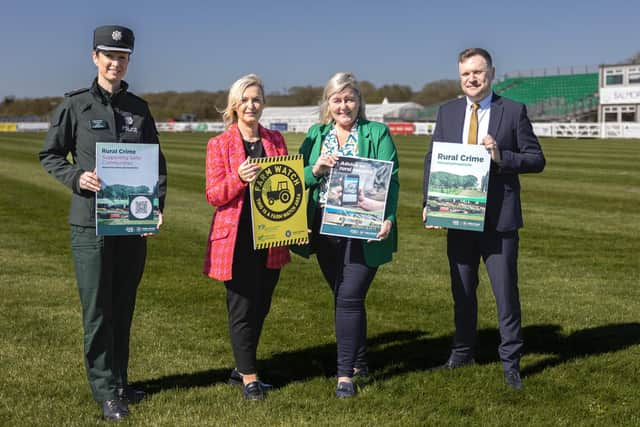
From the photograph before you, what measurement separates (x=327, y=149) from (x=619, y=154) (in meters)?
27.2

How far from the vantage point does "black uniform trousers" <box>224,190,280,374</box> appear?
462 cm

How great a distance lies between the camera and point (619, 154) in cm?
2916

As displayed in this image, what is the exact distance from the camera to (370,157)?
4625 millimetres

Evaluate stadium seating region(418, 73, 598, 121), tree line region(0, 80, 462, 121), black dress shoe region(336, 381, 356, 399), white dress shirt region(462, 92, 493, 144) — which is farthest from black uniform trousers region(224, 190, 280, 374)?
tree line region(0, 80, 462, 121)

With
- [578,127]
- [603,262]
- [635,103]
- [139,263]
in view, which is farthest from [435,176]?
[635,103]

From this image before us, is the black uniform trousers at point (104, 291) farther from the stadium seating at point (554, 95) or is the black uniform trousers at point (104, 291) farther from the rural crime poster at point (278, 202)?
the stadium seating at point (554, 95)

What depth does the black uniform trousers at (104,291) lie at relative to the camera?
4258 mm

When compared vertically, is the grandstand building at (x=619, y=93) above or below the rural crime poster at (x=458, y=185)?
above

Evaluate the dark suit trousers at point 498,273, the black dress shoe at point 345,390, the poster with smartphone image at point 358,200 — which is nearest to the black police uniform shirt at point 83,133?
the poster with smartphone image at point 358,200

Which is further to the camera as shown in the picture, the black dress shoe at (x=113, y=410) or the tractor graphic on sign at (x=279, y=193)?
the tractor graphic on sign at (x=279, y=193)

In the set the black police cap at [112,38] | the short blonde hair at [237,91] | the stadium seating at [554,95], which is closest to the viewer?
the black police cap at [112,38]

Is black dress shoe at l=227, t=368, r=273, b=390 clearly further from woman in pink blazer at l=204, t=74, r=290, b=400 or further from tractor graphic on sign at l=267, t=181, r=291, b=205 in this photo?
tractor graphic on sign at l=267, t=181, r=291, b=205

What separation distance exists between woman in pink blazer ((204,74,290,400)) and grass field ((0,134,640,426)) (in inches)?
15.9

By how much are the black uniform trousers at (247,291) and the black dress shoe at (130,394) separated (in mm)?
645
